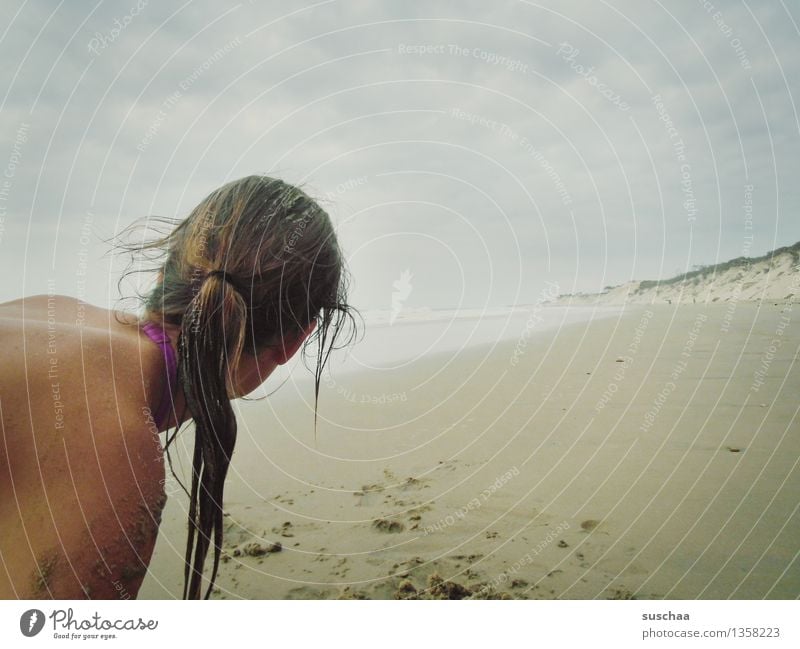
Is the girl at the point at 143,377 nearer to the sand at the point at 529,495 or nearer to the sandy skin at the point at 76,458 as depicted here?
the sandy skin at the point at 76,458

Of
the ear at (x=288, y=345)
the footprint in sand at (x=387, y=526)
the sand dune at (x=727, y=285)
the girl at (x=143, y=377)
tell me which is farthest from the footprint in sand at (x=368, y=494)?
the sand dune at (x=727, y=285)

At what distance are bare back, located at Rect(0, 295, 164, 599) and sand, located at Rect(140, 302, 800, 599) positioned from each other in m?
0.66

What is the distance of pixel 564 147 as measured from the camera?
261cm

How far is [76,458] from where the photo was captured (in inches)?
43.7

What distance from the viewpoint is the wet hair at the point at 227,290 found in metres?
1.37

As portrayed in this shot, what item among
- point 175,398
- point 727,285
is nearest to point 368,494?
point 175,398

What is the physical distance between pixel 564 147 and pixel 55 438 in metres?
2.41

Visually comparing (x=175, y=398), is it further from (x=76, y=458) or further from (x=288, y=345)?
(x=288, y=345)

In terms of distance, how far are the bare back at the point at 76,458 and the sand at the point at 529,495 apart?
0.66 metres

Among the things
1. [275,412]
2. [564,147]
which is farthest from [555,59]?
[275,412]

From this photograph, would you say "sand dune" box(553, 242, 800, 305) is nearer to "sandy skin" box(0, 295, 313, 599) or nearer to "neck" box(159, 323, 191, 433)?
"neck" box(159, 323, 191, 433)

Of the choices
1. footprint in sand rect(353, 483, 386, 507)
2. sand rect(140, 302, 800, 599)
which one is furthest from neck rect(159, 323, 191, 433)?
footprint in sand rect(353, 483, 386, 507)

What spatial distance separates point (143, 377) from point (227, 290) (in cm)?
A: 29

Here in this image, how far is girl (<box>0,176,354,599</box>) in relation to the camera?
1.11 m
